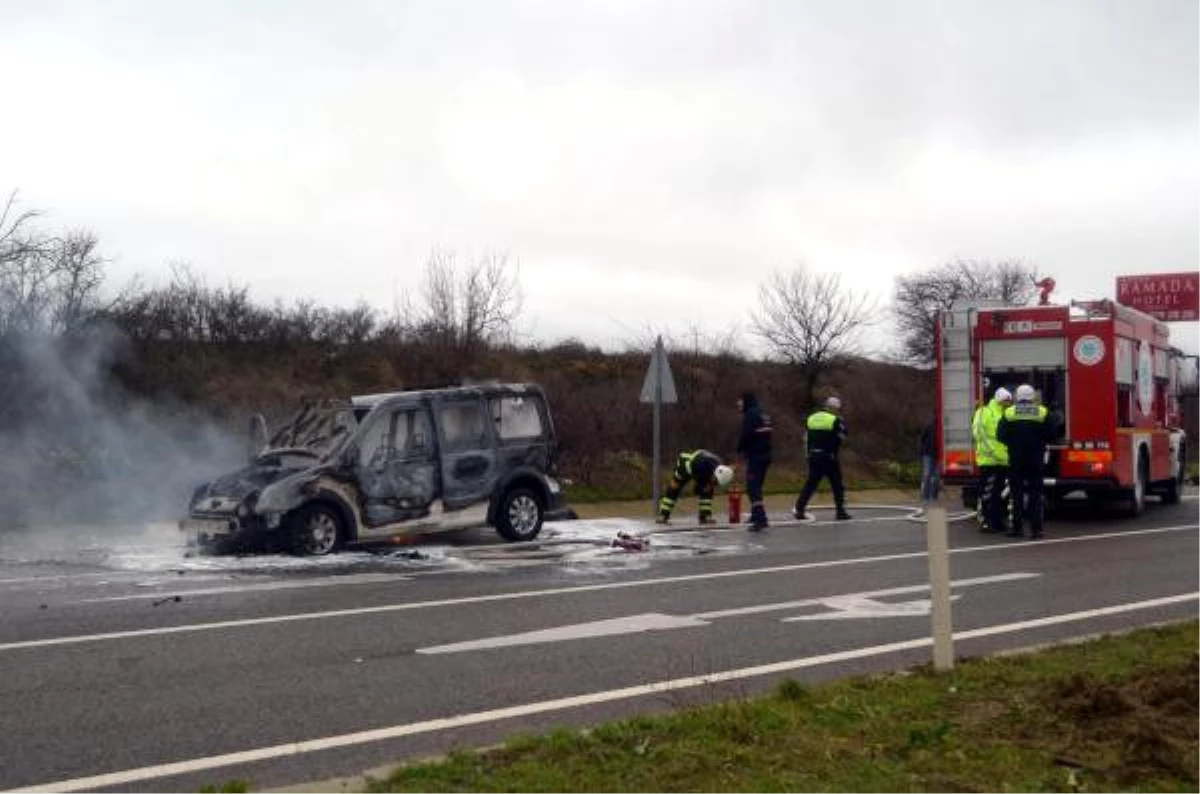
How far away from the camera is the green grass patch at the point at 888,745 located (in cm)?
509

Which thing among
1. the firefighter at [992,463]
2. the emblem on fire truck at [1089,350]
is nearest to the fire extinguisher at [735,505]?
the firefighter at [992,463]

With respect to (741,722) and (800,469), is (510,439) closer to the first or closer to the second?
(741,722)

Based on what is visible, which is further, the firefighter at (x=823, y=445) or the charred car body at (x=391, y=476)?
the firefighter at (x=823, y=445)

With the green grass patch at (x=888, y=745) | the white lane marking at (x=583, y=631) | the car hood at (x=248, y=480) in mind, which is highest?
the car hood at (x=248, y=480)

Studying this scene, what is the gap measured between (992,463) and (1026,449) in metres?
0.80

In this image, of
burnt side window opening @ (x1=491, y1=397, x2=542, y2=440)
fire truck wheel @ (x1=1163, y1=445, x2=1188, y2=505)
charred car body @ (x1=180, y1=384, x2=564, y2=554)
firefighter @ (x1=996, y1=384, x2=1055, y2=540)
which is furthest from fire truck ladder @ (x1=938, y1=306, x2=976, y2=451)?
burnt side window opening @ (x1=491, y1=397, x2=542, y2=440)

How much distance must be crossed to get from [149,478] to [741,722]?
13.6 m

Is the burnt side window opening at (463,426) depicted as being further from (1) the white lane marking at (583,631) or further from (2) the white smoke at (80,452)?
(1) the white lane marking at (583,631)

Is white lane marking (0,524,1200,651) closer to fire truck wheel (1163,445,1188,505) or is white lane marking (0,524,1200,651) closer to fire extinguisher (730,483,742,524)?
fire extinguisher (730,483,742,524)

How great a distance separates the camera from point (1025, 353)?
1902 centimetres

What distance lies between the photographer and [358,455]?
14.6m

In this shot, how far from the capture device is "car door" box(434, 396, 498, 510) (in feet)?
50.3

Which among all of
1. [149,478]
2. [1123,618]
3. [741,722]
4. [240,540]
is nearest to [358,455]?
[240,540]

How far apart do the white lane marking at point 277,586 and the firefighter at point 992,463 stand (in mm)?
8044
